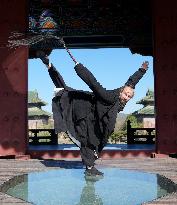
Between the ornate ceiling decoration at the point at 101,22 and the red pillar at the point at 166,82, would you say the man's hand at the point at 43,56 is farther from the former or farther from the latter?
the ornate ceiling decoration at the point at 101,22

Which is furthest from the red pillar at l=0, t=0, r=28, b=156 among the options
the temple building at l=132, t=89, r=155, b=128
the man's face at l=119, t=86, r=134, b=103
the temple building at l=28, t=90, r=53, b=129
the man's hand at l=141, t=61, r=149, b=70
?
the temple building at l=132, t=89, r=155, b=128

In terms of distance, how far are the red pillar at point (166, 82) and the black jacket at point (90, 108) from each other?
307 centimetres

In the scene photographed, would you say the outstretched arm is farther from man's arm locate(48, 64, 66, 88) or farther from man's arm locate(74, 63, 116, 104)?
man's arm locate(74, 63, 116, 104)

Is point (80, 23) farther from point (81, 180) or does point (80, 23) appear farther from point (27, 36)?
point (81, 180)

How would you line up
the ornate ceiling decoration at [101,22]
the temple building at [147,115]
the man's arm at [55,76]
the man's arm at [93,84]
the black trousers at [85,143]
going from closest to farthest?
the man's arm at [93,84] → the black trousers at [85,143] → the man's arm at [55,76] → the ornate ceiling decoration at [101,22] → the temple building at [147,115]

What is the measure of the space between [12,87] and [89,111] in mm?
3313

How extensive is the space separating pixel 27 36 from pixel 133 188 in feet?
16.3

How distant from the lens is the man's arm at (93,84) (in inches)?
184

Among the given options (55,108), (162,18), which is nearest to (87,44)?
(162,18)

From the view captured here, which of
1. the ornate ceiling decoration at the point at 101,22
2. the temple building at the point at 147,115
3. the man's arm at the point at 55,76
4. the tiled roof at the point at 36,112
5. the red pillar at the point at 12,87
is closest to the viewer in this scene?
the man's arm at the point at 55,76

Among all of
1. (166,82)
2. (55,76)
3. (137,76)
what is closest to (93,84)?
(137,76)

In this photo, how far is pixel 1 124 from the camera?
7.76m

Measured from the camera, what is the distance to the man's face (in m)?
4.79

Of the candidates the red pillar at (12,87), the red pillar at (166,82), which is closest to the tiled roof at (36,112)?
the red pillar at (12,87)
